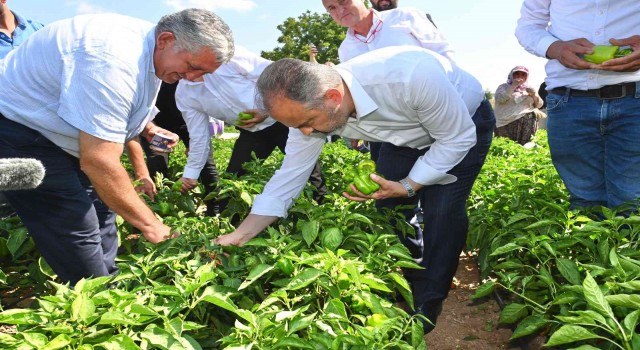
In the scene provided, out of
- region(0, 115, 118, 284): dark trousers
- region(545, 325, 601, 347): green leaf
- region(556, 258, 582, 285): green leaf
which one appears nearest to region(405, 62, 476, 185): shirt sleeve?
region(556, 258, 582, 285): green leaf

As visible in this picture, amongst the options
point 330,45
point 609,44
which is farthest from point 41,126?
point 330,45

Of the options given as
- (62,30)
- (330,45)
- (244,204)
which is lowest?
(330,45)

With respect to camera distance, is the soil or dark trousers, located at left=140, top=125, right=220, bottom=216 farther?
dark trousers, located at left=140, top=125, right=220, bottom=216

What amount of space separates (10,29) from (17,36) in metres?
0.08

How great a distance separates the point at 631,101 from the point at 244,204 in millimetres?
2097

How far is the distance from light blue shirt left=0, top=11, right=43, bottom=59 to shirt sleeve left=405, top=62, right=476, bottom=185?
2.80m

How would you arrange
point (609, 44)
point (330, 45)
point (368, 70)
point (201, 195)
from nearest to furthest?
point (368, 70), point (609, 44), point (201, 195), point (330, 45)

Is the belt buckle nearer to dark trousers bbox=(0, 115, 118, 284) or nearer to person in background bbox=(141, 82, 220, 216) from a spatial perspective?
dark trousers bbox=(0, 115, 118, 284)

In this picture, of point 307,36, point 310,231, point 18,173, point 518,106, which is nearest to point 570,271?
point 310,231

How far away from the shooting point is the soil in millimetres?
2642

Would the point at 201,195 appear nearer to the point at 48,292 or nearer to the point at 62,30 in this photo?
the point at 48,292

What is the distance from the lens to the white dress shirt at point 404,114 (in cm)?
216

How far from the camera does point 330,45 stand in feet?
113

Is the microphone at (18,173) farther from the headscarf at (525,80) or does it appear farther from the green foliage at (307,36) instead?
the green foliage at (307,36)
